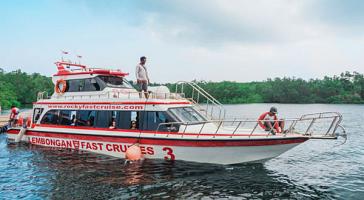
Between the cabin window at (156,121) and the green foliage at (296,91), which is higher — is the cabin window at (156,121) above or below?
below

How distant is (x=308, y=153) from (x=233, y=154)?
6867 mm

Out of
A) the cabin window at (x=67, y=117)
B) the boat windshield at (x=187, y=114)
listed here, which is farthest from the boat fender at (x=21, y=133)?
the boat windshield at (x=187, y=114)

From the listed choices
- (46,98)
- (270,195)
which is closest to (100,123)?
(46,98)

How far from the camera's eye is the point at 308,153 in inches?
624

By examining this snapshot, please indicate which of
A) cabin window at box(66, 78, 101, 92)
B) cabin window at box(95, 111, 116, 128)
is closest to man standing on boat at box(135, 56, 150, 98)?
cabin window at box(95, 111, 116, 128)

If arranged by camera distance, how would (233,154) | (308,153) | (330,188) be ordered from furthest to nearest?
1. (308,153)
2. (233,154)
3. (330,188)

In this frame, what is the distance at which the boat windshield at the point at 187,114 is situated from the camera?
12250mm

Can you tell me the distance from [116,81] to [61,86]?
316 cm

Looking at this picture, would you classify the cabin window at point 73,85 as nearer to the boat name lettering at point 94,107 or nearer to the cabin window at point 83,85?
the cabin window at point 83,85

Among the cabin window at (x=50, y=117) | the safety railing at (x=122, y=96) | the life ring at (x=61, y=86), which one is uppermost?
the life ring at (x=61, y=86)

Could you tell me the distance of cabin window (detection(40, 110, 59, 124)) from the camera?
1542cm

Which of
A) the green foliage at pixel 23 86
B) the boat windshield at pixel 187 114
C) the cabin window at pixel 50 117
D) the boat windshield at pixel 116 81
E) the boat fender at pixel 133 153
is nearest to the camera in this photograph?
the boat fender at pixel 133 153

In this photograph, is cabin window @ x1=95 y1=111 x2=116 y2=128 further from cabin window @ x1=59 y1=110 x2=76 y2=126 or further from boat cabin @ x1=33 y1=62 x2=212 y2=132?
cabin window @ x1=59 y1=110 x2=76 y2=126

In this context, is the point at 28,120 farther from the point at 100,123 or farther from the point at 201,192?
the point at 201,192
